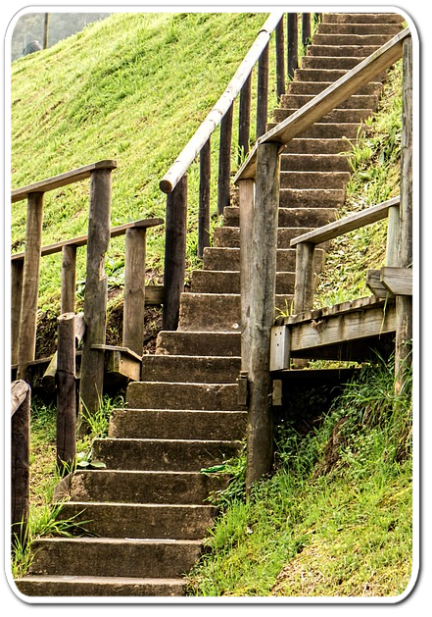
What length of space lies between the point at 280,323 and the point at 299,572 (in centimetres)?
165

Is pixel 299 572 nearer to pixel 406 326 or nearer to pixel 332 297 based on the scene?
pixel 406 326

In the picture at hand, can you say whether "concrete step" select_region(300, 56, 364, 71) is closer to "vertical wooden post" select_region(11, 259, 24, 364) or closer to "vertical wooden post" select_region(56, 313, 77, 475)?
"vertical wooden post" select_region(11, 259, 24, 364)

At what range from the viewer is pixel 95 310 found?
25.1 ft

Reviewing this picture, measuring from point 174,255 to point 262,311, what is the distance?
2.07 m

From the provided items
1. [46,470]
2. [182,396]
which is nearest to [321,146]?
[182,396]

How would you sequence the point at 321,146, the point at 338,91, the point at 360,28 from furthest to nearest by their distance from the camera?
the point at 360,28, the point at 321,146, the point at 338,91

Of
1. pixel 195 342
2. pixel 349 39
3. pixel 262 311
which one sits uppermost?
pixel 349 39

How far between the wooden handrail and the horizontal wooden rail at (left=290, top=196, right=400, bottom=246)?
3.08ft

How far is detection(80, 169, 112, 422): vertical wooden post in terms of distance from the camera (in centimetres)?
765

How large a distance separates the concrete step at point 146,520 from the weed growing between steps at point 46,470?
0.27 ft

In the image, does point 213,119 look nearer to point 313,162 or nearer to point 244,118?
point 313,162

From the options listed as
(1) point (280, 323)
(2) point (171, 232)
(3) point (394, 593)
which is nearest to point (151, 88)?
(2) point (171, 232)

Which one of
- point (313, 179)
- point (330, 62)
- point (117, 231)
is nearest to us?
point (117, 231)

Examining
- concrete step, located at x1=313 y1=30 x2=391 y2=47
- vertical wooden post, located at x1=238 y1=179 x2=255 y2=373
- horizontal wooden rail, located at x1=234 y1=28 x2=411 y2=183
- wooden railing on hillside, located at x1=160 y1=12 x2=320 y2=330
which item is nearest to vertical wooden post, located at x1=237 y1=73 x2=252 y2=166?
wooden railing on hillside, located at x1=160 y1=12 x2=320 y2=330
